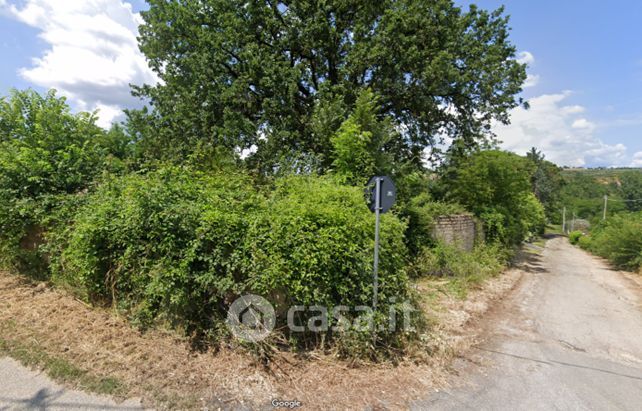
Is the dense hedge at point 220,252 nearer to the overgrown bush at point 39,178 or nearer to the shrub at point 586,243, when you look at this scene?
the overgrown bush at point 39,178

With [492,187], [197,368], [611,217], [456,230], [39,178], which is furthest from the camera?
[611,217]

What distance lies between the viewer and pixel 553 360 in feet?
14.4

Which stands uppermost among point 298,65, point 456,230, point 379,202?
point 298,65

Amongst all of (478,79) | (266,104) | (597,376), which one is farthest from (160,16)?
(597,376)

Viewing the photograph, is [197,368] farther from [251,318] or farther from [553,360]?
[553,360]

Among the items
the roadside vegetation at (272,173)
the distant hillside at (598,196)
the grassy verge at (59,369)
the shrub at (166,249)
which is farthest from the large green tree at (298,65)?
the distant hillside at (598,196)

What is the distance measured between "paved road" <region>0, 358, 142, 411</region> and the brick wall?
7730 mm

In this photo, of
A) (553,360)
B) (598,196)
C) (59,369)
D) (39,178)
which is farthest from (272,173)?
(598,196)

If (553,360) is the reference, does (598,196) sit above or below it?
above

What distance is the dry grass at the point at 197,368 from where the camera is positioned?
3029 mm

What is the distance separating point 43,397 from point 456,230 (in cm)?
939

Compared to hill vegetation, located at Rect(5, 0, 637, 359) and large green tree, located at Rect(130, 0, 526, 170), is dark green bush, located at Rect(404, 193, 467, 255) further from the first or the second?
large green tree, located at Rect(130, 0, 526, 170)

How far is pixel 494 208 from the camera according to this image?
12336 mm

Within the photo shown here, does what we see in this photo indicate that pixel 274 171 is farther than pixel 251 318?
Yes
